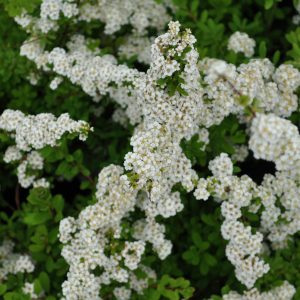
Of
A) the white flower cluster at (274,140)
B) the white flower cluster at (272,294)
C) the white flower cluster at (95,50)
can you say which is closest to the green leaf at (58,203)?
the white flower cluster at (95,50)

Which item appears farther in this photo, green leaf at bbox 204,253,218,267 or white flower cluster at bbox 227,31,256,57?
white flower cluster at bbox 227,31,256,57

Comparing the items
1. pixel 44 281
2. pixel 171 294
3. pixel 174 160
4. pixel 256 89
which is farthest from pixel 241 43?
pixel 44 281

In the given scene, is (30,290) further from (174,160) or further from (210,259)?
(174,160)

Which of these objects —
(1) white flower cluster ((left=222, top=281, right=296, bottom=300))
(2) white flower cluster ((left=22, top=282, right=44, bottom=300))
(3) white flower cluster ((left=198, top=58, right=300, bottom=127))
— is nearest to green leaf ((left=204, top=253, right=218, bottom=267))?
(1) white flower cluster ((left=222, top=281, right=296, bottom=300))

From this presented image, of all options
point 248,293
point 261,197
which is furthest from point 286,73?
point 248,293

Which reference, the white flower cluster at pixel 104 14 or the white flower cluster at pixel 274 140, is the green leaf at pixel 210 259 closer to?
the white flower cluster at pixel 274 140

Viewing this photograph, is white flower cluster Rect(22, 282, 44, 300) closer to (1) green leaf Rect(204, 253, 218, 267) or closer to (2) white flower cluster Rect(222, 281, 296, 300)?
(1) green leaf Rect(204, 253, 218, 267)

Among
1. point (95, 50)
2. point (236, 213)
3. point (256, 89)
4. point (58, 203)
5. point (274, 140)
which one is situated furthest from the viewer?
point (95, 50)
